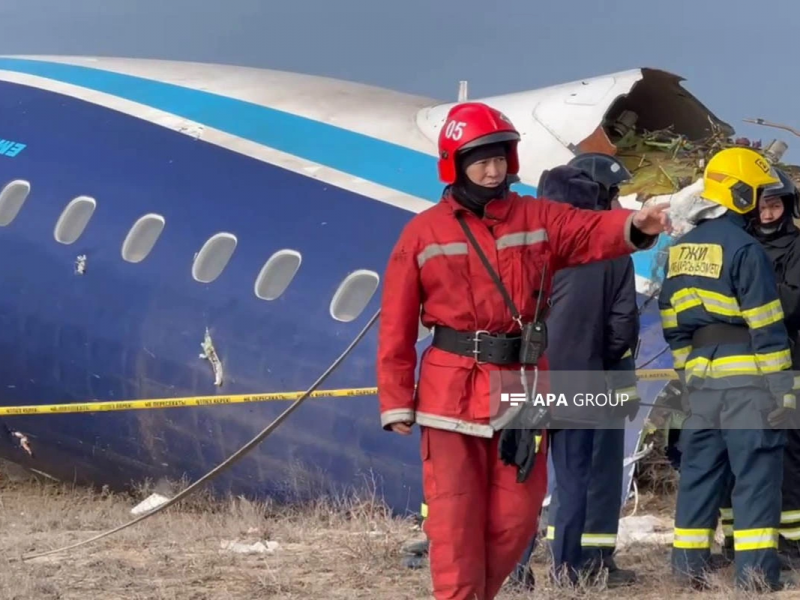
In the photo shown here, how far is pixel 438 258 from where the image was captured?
537 cm

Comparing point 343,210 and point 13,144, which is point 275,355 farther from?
point 13,144

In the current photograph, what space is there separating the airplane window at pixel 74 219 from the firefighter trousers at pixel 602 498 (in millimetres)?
4892

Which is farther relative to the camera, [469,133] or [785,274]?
[785,274]

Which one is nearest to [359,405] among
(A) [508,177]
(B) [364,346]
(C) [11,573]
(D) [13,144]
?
(B) [364,346]

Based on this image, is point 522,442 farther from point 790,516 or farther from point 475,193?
point 790,516

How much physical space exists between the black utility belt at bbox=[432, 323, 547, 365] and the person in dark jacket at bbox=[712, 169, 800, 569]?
99.0 inches

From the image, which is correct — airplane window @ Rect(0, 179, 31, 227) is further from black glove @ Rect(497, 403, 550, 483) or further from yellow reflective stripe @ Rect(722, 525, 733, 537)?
black glove @ Rect(497, 403, 550, 483)

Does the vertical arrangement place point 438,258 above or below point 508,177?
below

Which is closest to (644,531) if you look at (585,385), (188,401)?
(585,385)

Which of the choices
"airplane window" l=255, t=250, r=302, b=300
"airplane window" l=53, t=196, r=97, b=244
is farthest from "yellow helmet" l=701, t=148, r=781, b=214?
"airplane window" l=53, t=196, r=97, b=244

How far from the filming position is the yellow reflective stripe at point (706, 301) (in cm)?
665

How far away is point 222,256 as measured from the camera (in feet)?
32.0

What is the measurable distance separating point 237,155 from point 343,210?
4.04ft

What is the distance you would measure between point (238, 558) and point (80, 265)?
335 centimetres
